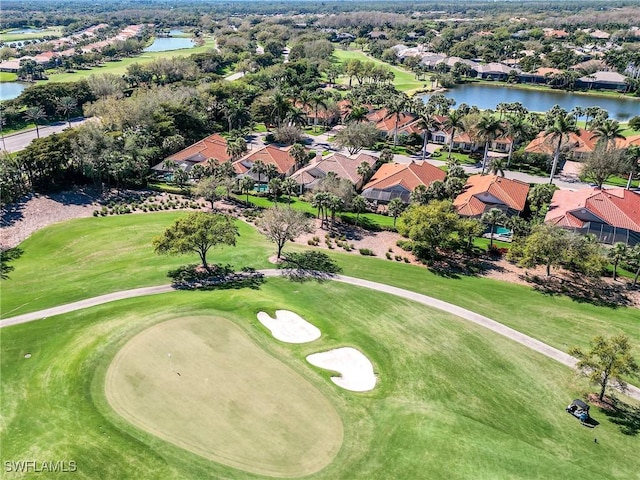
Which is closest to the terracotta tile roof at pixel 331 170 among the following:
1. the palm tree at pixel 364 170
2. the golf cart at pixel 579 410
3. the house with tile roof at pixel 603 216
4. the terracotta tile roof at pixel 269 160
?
the palm tree at pixel 364 170

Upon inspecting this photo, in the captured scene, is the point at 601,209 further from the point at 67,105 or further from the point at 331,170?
the point at 67,105

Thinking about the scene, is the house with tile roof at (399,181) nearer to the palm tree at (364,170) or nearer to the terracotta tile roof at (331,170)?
the palm tree at (364,170)

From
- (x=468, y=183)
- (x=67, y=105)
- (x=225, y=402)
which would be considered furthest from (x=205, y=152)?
(x=225, y=402)

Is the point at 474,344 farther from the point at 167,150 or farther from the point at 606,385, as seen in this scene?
the point at 167,150

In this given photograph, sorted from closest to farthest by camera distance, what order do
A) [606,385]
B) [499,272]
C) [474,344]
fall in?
[606,385]
[474,344]
[499,272]

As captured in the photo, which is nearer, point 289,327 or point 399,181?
point 289,327

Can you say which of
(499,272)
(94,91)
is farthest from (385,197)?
(94,91)
